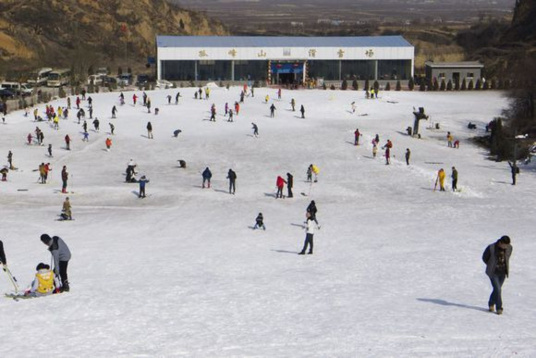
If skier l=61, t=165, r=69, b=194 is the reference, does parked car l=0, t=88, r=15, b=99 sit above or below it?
above

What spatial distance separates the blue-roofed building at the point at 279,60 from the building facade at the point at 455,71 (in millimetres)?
2623

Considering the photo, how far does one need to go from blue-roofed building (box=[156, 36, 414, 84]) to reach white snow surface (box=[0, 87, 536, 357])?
77.7ft

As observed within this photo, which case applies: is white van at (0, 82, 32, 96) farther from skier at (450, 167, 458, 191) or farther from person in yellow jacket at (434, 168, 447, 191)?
skier at (450, 167, 458, 191)

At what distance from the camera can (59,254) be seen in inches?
721

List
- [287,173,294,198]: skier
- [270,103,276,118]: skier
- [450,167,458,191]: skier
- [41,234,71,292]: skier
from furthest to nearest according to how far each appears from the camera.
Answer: [270,103,276,118]: skier
[450,167,458,191]: skier
[287,173,294,198]: skier
[41,234,71,292]: skier

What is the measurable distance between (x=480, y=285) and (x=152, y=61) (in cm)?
7524

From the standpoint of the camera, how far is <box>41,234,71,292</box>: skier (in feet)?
59.5

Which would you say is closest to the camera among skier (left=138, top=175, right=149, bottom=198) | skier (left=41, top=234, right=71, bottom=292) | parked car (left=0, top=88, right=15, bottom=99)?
skier (left=41, top=234, right=71, bottom=292)

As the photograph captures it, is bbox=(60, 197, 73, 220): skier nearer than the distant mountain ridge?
Yes

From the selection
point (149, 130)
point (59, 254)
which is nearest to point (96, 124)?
point (149, 130)

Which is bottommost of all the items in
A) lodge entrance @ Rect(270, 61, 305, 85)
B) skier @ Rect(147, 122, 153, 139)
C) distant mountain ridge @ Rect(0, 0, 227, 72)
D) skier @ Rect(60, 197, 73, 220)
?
skier @ Rect(60, 197, 73, 220)

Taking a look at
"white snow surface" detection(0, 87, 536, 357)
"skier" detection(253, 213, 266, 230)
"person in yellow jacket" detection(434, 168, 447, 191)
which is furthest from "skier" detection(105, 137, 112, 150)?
"skier" detection(253, 213, 266, 230)

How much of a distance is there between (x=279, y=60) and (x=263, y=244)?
5933cm

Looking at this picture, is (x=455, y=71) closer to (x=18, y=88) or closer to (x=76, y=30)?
(x=18, y=88)
